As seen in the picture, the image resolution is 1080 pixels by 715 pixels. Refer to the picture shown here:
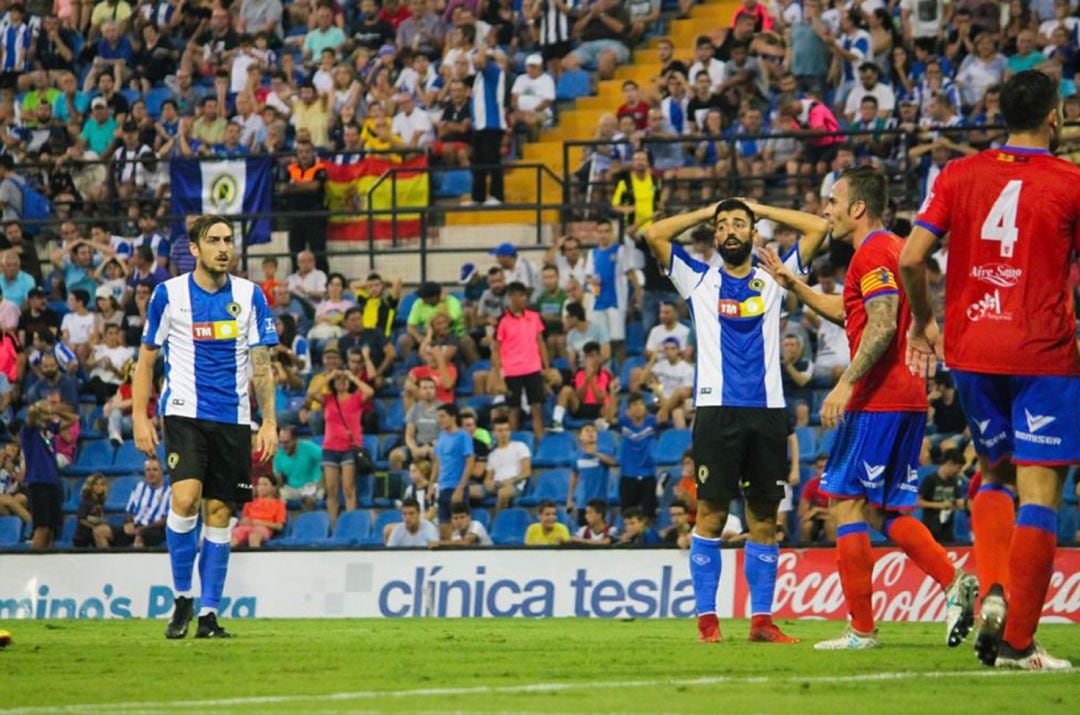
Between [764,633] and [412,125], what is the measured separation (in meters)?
16.1

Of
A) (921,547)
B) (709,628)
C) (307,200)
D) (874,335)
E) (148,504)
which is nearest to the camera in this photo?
(874,335)

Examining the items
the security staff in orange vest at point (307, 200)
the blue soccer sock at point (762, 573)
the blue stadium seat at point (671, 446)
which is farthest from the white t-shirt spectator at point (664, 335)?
the blue soccer sock at point (762, 573)

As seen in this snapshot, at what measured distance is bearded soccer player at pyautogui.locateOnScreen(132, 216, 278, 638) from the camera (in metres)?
12.0

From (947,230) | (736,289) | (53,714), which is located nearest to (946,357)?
(947,230)

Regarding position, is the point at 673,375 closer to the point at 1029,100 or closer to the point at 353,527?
the point at 353,527

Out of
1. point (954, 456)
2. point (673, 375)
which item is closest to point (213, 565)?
point (954, 456)

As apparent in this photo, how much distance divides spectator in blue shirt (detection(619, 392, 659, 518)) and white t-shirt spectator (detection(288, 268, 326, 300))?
19.2ft

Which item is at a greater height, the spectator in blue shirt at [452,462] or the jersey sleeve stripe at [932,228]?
the jersey sleeve stripe at [932,228]

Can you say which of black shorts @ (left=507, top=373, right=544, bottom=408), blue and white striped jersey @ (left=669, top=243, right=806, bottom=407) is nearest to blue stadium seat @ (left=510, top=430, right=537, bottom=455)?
black shorts @ (left=507, top=373, right=544, bottom=408)

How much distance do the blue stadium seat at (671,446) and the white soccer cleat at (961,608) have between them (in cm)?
1140

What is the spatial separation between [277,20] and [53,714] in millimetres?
23410

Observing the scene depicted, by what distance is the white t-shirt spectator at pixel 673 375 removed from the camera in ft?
70.2

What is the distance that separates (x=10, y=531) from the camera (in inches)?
891

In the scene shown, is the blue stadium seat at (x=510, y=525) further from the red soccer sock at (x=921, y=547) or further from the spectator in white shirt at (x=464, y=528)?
the red soccer sock at (x=921, y=547)
